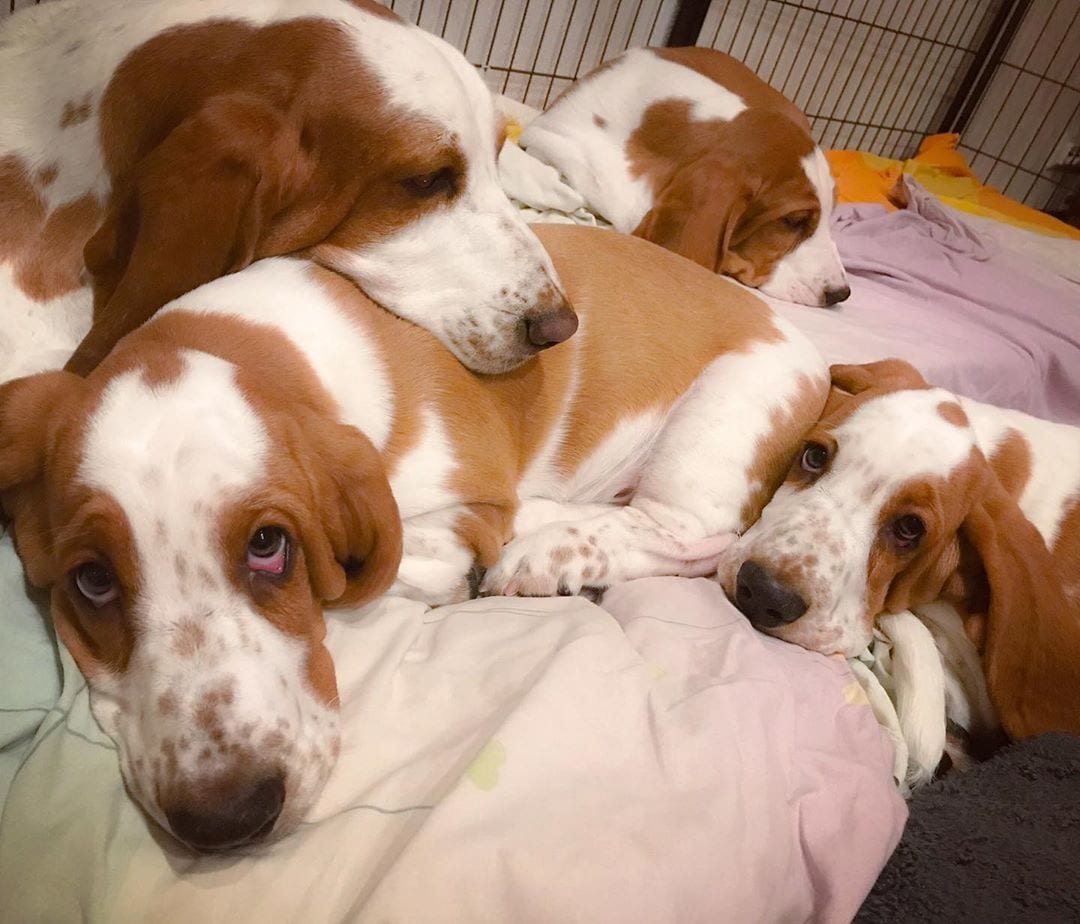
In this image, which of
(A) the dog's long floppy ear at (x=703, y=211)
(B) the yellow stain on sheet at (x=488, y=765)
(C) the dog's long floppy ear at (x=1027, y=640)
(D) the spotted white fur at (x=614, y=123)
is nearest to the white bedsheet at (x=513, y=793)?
(B) the yellow stain on sheet at (x=488, y=765)

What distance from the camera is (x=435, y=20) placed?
352 centimetres

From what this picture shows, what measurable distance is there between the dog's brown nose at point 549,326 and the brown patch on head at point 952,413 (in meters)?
0.79

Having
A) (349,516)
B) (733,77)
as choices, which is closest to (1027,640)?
(349,516)

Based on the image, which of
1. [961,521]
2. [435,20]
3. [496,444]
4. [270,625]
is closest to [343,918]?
[270,625]

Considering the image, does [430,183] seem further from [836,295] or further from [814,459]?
[836,295]

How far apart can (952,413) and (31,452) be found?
1.66 meters

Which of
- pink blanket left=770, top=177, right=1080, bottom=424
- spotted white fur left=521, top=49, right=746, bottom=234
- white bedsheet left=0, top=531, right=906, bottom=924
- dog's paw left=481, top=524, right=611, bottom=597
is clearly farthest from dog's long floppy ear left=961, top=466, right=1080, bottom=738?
spotted white fur left=521, top=49, right=746, bottom=234

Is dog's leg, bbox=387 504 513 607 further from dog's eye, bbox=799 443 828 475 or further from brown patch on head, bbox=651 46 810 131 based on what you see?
brown patch on head, bbox=651 46 810 131

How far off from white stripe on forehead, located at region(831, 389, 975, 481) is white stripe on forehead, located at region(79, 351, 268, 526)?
1.17m

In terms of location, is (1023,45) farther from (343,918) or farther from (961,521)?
(343,918)

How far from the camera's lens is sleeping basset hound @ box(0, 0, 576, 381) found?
4.70 feet

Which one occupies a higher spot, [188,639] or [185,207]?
[185,207]

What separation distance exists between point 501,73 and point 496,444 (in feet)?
9.20

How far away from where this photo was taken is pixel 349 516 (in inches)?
50.1
